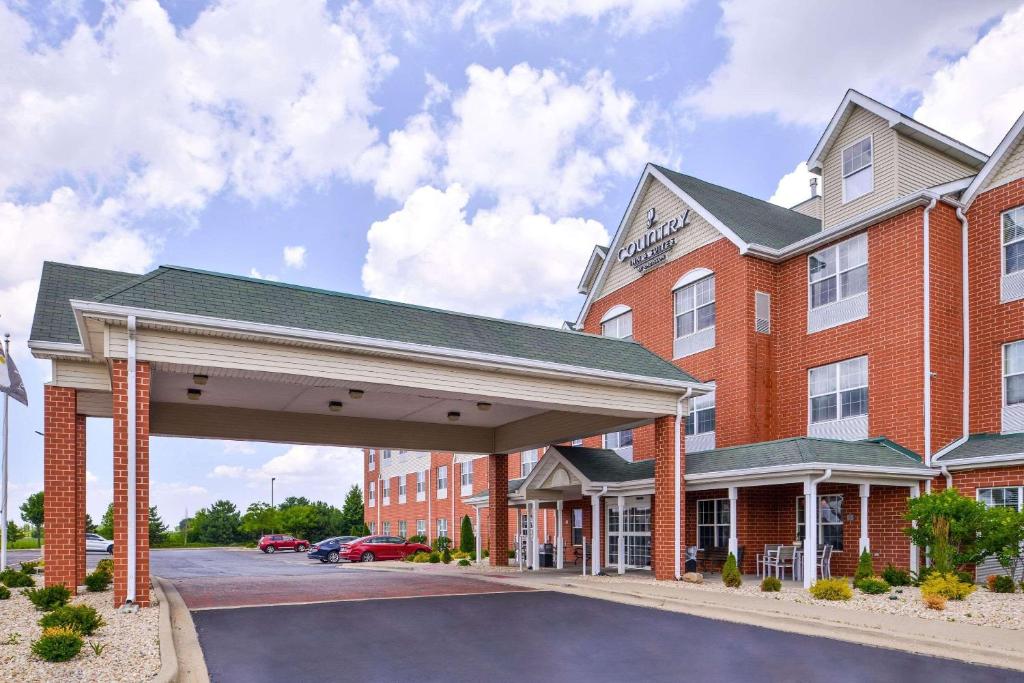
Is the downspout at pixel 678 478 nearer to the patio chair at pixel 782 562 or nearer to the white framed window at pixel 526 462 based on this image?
the patio chair at pixel 782 562

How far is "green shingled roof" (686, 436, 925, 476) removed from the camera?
18.8 meters

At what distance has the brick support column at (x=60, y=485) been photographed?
17.3m

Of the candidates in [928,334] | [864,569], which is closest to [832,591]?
→ [864,569]

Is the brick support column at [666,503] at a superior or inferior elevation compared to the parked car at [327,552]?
superior

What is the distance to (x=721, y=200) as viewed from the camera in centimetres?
2783

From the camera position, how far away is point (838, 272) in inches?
922

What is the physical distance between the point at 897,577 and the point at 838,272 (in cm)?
880

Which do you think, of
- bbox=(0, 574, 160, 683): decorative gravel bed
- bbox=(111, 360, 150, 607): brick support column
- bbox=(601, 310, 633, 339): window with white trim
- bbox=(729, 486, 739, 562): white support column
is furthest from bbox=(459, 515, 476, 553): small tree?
bbox=(0, 574, 160, 683): decorative gravel bed

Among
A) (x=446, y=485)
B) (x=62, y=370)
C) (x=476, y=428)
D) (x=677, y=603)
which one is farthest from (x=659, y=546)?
(x=446, y=485)

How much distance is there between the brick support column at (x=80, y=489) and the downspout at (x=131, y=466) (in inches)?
189

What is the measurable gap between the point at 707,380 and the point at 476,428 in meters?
7.66

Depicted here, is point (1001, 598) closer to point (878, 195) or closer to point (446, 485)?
point (878, 195)

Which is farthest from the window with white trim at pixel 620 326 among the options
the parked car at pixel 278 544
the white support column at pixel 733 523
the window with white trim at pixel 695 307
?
the parked car at pixel 278 544

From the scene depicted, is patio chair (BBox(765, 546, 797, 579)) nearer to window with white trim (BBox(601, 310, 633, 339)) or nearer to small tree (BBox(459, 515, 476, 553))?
window with white trim (BBox(601, 310, 633, 339))
